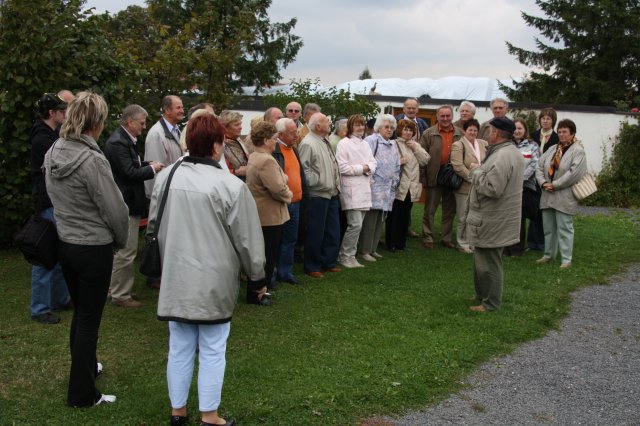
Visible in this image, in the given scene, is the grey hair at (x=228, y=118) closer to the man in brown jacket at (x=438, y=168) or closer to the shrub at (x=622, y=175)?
the man in brown jacket at (x=438, y=168)

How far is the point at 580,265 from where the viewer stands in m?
9.68

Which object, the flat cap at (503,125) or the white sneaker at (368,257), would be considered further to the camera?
the white sneaker at (368,257)

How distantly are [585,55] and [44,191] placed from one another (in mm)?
21264

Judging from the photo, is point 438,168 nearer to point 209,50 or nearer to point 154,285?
point 209,50

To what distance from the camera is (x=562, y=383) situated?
541cm

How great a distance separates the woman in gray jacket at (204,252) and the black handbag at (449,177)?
21.3 ft

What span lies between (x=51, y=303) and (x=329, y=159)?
146 inches

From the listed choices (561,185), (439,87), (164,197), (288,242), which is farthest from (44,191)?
(439,87)

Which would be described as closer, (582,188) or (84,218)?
(84,218)

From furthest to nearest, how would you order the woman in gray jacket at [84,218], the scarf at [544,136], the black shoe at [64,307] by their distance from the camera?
the scarf at [544,136]
the black shoe at [64,307]
the woman in gray jacket at [84,218]

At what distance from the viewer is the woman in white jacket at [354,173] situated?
889cm

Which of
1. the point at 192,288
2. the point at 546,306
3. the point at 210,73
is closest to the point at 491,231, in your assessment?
the point at 546,306

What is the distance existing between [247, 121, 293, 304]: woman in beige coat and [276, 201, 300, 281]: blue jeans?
2.02ft

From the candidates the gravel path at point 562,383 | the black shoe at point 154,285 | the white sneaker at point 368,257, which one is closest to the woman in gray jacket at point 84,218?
the gravel path at point 562,383
